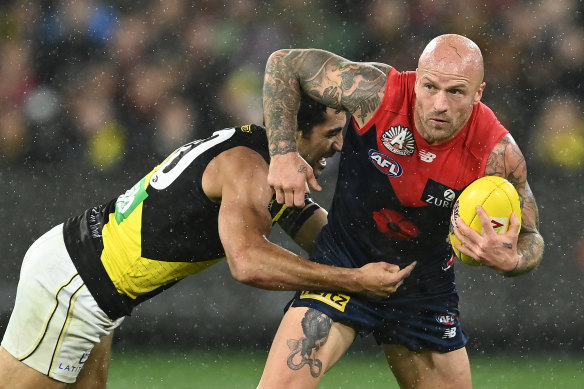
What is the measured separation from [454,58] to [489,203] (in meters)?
0.68

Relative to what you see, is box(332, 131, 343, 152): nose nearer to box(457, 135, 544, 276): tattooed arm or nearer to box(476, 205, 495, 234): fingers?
box(457, 135, 544, 276): tattooed arm

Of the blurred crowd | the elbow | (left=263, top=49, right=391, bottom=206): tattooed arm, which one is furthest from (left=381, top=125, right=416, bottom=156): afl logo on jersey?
the blurred crowd

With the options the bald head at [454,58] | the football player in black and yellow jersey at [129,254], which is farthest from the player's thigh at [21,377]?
the bald head at [454,58]

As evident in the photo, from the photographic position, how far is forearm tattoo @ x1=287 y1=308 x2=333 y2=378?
4.26m

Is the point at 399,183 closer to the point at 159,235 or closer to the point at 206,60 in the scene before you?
the point at 159,235

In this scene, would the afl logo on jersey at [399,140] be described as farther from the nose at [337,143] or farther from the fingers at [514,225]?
the fingers at [514,225]

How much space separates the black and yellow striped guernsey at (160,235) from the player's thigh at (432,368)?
95cm

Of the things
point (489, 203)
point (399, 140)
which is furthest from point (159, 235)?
point (489, 203)

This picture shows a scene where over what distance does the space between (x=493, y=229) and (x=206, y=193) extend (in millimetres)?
1386

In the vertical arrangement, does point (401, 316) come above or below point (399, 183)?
below

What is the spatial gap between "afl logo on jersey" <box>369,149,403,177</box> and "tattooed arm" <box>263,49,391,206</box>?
0.16 m

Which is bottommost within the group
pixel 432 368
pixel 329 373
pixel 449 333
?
pixel 329 373

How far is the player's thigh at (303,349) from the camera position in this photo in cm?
423

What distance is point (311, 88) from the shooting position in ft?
14.9
